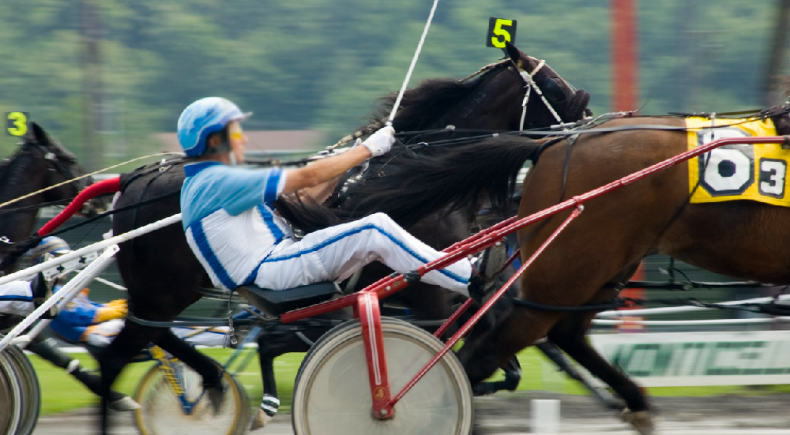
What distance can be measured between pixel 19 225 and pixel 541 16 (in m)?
4.82

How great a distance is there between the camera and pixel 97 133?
805 cm

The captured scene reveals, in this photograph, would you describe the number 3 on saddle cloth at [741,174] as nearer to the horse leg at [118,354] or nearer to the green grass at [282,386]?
the green grass at [282,386]

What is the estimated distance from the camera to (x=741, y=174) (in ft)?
10.9

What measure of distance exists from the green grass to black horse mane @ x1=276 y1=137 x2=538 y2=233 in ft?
4.46

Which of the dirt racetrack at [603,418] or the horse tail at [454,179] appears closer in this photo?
the horse tail at [454,179]

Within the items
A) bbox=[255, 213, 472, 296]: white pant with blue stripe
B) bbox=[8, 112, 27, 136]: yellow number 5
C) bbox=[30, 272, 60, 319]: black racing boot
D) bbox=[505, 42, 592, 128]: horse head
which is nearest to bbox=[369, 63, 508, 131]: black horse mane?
bbox=[505, 42, 592, 128]: horse head

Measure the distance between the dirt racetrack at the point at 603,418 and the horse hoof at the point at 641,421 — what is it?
0.56 m

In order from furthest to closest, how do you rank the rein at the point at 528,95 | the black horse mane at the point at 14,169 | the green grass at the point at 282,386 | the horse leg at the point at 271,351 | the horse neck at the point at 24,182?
the black horse mane at the point at 14,169 → the horse neck at the point at 24,182 → the green grass at the point at 282,386 → the rein at the point at 528,95 → the horse leg at the point at 271,351

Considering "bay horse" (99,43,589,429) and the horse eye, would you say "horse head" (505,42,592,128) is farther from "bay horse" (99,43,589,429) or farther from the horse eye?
"bay horse" (99,43,589,429)

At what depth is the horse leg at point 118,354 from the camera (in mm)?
4223

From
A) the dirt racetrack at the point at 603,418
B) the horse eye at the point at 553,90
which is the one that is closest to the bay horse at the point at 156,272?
the dirt racetrack at the point at 603,418

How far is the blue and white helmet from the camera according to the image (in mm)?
3236

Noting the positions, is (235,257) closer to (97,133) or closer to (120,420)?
(120,420)

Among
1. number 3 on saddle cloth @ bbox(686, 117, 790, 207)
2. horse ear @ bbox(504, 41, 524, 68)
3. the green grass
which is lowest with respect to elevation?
the green grass
